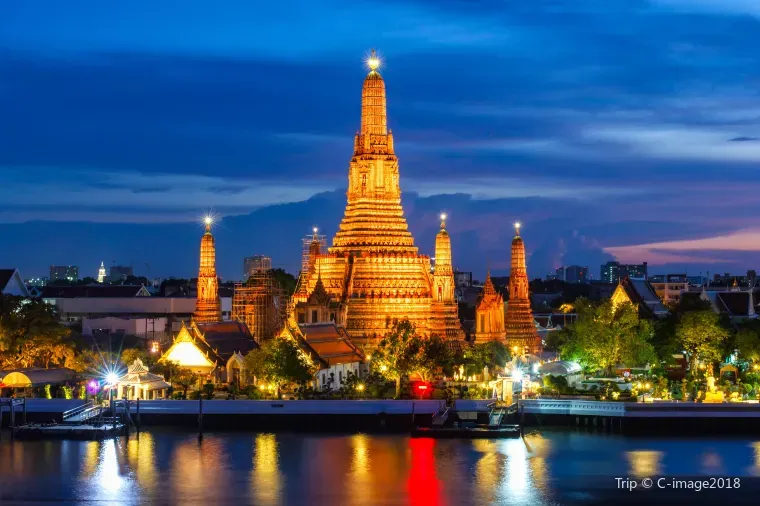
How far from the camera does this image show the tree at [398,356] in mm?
80562

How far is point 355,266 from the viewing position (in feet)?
309

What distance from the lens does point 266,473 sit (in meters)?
60.7

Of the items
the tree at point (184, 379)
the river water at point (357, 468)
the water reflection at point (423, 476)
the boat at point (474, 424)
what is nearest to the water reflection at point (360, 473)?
the river water at point (357, 468)

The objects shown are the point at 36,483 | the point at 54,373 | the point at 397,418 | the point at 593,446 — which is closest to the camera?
the point at 36,483

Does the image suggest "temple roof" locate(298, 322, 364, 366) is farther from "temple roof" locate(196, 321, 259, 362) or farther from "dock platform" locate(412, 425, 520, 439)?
"dock platform" locate(412, 425, 520, 439)

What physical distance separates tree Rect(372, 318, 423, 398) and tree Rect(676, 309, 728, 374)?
663 inches

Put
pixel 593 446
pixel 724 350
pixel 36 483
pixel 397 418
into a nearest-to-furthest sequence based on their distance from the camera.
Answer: pixel 36 483 < pixel 593 446 < pixel 397 418 < pixel 724 350

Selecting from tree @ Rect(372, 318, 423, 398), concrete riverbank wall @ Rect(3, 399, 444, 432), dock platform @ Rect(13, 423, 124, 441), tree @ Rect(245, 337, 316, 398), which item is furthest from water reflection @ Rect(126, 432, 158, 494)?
tree @ Rect(372, 318, 423, 398)

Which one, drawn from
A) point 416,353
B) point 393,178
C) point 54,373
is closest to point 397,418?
point 416,353

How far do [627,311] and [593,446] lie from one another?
23.9 m

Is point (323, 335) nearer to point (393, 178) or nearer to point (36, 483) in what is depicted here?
point (393, 178)

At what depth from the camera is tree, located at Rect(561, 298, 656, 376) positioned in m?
86.9

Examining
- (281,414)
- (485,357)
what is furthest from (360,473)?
(485,357)

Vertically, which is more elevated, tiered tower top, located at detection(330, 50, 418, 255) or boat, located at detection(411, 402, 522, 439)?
tiered tower top, located at detection(330, 50, 418, 255)
